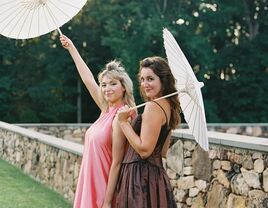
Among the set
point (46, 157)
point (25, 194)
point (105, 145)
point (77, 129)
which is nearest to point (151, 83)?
point (105, 145)

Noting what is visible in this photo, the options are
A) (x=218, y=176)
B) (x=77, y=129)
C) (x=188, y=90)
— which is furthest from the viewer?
(x=77, y=129)

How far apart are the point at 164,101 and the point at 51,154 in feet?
17.0

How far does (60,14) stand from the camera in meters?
3.55

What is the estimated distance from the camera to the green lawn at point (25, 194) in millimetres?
6523

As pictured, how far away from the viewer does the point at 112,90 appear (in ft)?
10.2

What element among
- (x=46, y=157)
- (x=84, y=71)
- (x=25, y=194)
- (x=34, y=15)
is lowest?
(x=25, y=194)

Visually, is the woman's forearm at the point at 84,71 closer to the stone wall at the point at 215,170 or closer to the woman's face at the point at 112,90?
the woman's face at the point at 112,90

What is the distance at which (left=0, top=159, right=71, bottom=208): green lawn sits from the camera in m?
6.52

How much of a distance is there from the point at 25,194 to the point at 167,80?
15.3 feet

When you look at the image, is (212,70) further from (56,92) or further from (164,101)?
(164,101)

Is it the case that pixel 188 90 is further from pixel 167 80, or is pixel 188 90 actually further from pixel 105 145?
pixel 105 145

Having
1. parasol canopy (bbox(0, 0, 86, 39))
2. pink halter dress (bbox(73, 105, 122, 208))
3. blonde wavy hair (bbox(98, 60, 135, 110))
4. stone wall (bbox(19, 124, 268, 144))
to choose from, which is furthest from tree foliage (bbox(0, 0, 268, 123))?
pink halter dress (bbox(73, 105, 122, 208))

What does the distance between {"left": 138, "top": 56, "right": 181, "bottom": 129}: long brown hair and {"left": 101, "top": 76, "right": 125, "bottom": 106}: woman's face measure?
0.25 metres

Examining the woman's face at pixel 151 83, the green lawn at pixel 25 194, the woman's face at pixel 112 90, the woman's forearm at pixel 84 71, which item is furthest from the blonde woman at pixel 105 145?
the green lawn at pixel 25 194
